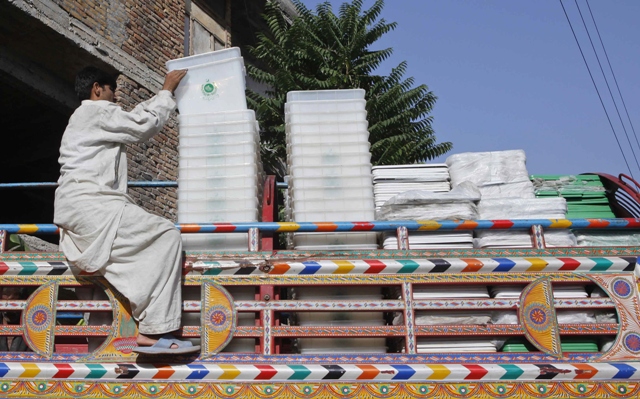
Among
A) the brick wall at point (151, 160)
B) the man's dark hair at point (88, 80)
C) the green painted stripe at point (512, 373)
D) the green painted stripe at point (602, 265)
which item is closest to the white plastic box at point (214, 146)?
the man's dark hair at point (88, 80)

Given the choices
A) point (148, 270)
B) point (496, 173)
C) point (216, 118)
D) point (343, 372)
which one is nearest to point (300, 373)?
point (343, 372)

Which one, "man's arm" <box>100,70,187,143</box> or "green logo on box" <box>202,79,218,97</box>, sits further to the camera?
"green logo on box" <box>202,79,218,97</box>

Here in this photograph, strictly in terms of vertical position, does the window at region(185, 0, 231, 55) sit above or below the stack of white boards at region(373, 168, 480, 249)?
above

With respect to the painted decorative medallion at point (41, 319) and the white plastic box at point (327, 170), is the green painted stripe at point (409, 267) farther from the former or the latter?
the painted decorative medallion at point (41, 319)

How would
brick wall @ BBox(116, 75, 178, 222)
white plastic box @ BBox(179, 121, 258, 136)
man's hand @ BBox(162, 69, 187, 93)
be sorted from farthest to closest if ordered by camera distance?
brick wall @ BBox(116, 75, 178, 222)
white plastic box @ BBox(179, 121, 258, 136)
man's hand @ BBox(162, 69, 187, 93)

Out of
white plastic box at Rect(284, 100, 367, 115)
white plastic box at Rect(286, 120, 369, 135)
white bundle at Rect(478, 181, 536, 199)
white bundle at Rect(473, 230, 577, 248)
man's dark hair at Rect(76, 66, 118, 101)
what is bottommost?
white bundle at Rect(473, 230, 577, 248)

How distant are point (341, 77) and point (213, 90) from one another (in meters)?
8.27

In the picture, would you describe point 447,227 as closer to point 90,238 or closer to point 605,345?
point 605,345

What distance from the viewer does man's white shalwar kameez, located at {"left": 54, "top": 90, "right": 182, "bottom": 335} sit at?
8.75 feet

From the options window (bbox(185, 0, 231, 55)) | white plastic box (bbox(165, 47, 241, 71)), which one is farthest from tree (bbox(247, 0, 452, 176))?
white plastic box (bbox(165, 47, 241, 71))

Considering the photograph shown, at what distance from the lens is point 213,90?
12.0 feet

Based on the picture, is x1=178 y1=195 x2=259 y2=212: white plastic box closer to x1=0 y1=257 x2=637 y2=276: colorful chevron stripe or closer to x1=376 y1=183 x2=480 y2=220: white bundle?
x1=0 y1=257 x2=637 y2=276: colorful chevron stripe

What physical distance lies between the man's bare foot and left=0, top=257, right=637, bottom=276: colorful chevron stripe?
0.36 m

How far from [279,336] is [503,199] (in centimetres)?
157
